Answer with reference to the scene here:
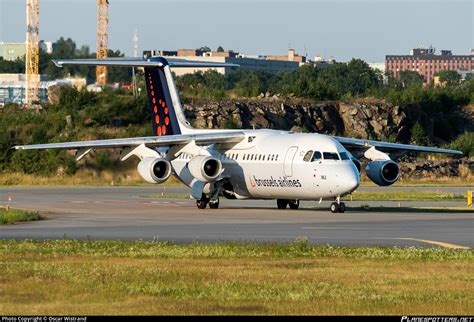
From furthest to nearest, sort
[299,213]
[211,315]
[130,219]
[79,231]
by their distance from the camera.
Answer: [299,213], [130,219], [79,231], [211,315]

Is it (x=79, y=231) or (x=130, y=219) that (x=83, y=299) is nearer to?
(x=79, y=231)

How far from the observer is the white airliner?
132 feet

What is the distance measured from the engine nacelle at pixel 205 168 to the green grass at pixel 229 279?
15860mm

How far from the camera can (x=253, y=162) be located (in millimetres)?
43250

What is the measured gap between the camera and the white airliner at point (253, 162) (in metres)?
40.2

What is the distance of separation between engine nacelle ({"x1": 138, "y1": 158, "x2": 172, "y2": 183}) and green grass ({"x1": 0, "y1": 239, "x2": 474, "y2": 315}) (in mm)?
15510

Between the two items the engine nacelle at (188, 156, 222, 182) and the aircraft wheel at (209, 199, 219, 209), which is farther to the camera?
the aircraft wheel at (209, 199, 219, 209)

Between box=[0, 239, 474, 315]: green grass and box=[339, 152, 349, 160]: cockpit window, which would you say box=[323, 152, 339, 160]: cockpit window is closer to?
box=[339, 152, 349, 160]: cockpit window

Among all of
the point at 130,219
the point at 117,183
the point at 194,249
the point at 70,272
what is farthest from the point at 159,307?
the point at 117,183

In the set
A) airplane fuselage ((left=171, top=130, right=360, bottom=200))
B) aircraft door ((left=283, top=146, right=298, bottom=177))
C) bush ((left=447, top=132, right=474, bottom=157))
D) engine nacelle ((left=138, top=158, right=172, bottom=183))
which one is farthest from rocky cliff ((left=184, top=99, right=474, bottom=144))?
aircraft door ((left=283, top=146, right=298, bottom=177))

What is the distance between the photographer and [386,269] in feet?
70.9

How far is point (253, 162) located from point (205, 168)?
1.97 metres

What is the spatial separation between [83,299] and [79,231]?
14.1 metres

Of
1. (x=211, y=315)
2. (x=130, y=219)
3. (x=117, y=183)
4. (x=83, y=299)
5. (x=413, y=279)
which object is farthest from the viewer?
(x=117, y=183)
